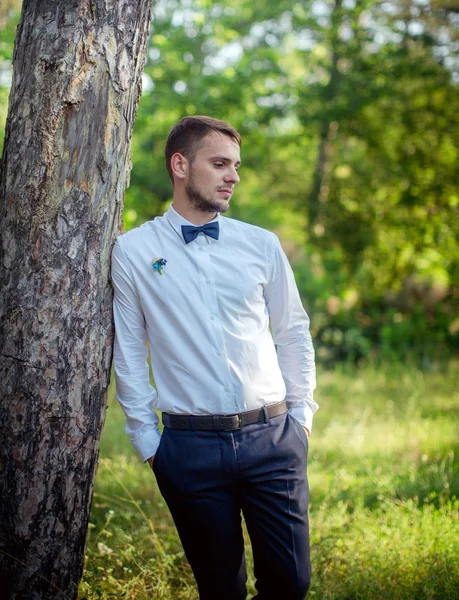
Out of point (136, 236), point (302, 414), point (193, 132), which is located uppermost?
point (193, 132)

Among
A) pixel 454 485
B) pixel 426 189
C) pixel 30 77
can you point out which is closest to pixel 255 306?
pixel 30 77

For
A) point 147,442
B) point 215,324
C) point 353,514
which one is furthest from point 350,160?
point 147,442

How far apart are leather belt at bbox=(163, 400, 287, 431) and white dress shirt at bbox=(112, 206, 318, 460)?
0.03 m

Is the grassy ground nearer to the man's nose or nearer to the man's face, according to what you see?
the man's face

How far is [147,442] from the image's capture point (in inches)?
109

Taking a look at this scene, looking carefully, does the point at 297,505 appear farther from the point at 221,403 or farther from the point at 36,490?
the point at 36,490

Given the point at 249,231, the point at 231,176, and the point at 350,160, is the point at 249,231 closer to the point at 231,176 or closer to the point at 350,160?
the point at 231,176

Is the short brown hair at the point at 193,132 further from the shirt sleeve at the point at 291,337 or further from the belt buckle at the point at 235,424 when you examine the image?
the belt buckle at the point at 235,424

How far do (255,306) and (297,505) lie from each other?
884 mm

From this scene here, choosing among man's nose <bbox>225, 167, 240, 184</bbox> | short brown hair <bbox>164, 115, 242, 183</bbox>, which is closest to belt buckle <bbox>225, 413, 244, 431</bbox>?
man's nose <bbox>225, 167, 240, 184</bbox>

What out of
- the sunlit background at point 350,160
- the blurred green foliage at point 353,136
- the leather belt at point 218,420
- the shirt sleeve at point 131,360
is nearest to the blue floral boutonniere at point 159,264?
the shirt sleeve at point 131,360

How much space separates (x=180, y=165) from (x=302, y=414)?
1297 mm

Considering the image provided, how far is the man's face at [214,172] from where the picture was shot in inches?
112

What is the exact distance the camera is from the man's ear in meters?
2.90
